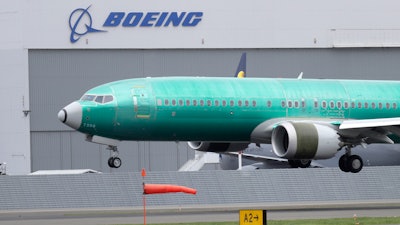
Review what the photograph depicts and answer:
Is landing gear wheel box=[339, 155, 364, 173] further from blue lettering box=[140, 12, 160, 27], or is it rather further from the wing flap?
blue lettering box=[140, 12, 160, 27]

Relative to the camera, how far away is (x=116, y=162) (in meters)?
48.3

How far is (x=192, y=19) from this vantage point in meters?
82.6

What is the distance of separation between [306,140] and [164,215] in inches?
283

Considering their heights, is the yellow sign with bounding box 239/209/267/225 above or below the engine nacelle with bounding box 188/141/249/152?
below

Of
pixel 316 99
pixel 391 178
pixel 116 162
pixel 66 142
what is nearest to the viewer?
pixel 116 162

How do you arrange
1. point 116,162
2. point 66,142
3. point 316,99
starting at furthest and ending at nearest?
point 66,142 < point 316,99 < point 116,162

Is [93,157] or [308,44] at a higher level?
[308,44]

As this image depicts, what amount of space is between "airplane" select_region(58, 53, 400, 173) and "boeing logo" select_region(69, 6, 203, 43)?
2933cm

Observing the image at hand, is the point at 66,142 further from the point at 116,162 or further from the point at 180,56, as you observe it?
the point at 116,162

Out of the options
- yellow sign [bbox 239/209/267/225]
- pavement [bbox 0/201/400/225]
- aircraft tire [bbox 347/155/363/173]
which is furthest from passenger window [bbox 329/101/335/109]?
yellow sign [bbox 239/209/267/225]

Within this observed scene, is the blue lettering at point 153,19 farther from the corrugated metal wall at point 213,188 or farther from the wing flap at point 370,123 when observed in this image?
the wing flap at point 370,123

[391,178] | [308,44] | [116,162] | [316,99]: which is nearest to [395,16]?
[308,44]

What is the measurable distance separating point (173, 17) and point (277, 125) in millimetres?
32940

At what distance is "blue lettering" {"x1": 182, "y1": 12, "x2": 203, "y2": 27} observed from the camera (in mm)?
82500
